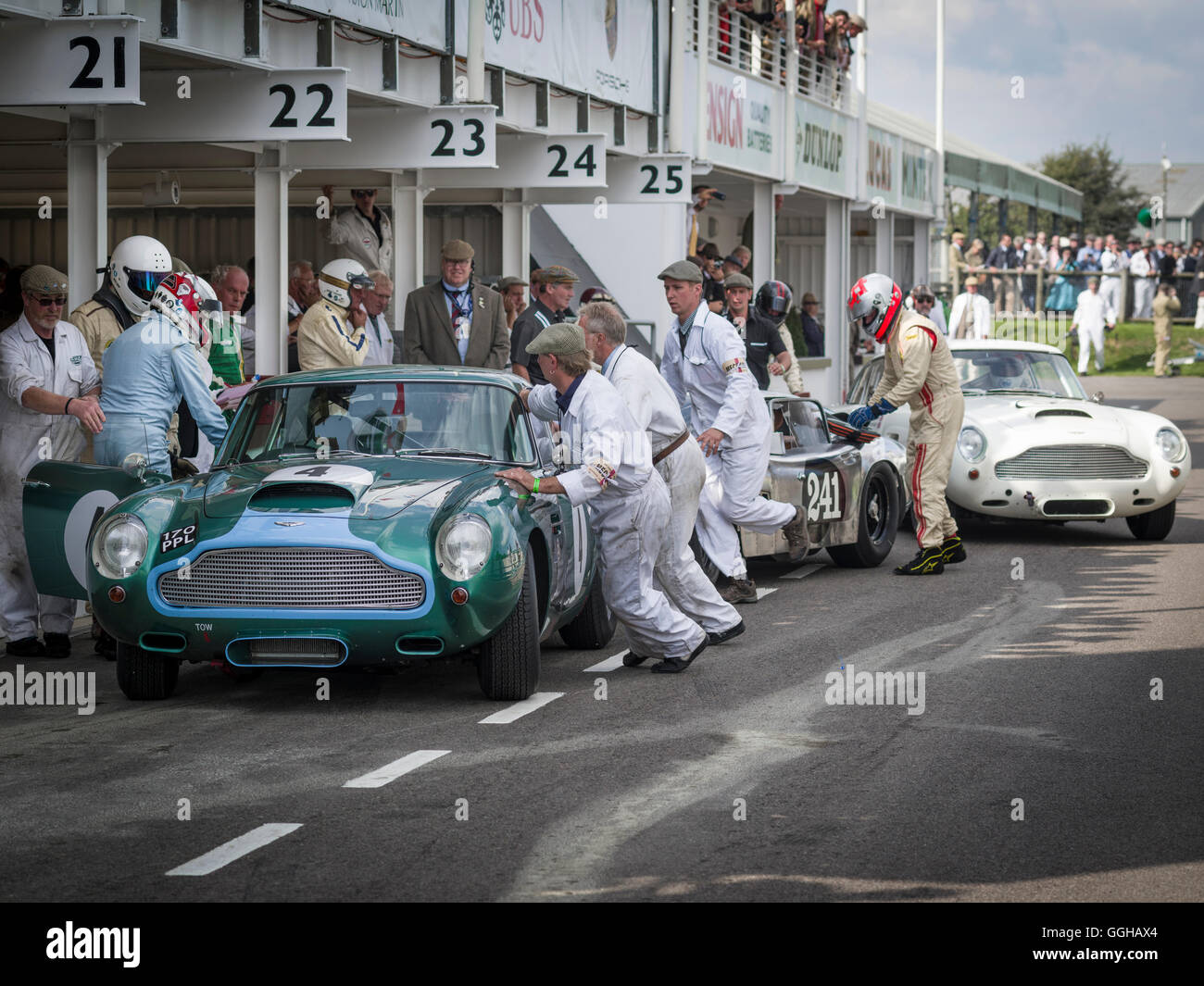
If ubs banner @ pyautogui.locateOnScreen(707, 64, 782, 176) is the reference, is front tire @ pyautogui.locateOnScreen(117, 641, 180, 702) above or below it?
below

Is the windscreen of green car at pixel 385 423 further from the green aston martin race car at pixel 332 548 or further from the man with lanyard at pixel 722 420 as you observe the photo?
the man with lanyard at pixel 722 420

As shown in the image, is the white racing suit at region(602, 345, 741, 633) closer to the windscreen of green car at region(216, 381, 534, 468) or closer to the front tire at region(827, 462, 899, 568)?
the windscreen of green car at region(216, 381, 534, 468)

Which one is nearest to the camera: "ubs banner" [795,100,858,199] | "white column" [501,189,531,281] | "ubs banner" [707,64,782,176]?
"white column" [501,189,531,281]

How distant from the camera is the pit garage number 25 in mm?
12039

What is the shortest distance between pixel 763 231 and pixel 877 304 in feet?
43.3

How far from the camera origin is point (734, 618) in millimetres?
9359

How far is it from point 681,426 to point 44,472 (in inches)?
123

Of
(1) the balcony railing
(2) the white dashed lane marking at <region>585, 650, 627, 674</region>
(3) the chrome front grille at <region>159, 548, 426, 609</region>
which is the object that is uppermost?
(1) the balcony railing

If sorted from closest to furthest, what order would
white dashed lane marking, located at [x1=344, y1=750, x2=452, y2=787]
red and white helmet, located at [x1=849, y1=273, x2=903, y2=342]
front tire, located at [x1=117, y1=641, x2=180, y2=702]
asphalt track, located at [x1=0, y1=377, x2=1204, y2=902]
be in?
asphalt track, located at [x1=0, y1=377, x2=1204, y2=902] → white dashed lane marking, located at [x1=344, y1=750, x2=452, y2=787] → front tire, located at [x1=117, y1=641, x2=180, y2=702] → red and white helmet, located at [x1=849, y1=273, x2=903, y2=342]

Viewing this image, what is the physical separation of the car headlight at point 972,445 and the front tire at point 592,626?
5.31 metres

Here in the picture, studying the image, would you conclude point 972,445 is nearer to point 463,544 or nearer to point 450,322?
point 450,322

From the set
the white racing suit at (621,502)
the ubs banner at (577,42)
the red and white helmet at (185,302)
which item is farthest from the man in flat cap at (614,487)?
the ubs banner at (577,42)

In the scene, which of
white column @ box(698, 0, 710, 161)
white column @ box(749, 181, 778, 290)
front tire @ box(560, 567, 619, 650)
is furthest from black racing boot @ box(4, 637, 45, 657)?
white column @ box(749, 181, 778, 290)

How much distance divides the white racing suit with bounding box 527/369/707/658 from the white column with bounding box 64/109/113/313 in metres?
4.24
